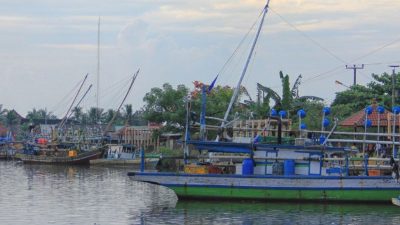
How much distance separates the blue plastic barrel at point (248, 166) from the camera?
35188mm

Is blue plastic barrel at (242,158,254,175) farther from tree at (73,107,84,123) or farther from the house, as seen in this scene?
tree at (73,107,84,123)

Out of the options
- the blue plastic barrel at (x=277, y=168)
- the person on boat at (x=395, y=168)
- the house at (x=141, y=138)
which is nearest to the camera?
the person on boat at (x=395, y=168)

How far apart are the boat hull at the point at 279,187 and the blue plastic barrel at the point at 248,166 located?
405 mm

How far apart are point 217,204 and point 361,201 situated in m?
5.89

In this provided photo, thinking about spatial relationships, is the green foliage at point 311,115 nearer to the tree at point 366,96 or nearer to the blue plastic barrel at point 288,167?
the tree at point 366,96

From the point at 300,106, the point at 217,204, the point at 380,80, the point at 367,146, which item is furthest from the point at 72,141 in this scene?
the point at 217,204

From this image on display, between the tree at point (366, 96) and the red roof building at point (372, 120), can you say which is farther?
the tree at point (366, 96)

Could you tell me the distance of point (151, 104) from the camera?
7794 centimetres

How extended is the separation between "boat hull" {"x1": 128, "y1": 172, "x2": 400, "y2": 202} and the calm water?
37 cm

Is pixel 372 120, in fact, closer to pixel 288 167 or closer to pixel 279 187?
pixel 288 167

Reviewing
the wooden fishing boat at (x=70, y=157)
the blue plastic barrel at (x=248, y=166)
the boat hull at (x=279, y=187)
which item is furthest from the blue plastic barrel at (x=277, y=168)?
the wooden fishing boat at (x=70, y=157)

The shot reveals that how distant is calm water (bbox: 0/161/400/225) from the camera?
101 feet

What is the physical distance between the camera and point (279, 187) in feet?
115

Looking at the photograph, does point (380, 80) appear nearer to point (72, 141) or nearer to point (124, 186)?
point (124, 186)
